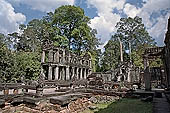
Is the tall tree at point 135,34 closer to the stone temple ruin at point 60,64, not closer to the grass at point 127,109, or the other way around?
the stone temple ruin at point 60,64

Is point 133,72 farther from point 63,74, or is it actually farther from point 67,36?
point 67,36

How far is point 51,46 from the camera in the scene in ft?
95.0

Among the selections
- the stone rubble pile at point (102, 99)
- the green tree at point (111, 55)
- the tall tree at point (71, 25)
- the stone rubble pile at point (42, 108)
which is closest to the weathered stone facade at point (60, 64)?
the tall tree at point (71, 25)

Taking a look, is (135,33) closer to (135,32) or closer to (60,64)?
(135,32)

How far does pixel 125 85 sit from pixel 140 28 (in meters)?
28.8

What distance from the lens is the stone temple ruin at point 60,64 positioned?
27750 mm

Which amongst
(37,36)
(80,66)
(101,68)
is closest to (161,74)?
(80,66)

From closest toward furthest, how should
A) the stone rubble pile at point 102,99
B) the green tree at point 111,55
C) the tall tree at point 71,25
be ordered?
1. the stone rubble pile at point 102,99
2. the tall tree at point 71,25
3. the green tree at point 111,55

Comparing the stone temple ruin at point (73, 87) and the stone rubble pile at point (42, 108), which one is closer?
the stone rubble pile at point (42, 108)

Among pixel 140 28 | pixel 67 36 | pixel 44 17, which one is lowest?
pixel 67 36

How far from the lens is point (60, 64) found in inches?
1139

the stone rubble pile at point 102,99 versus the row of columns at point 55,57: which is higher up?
the row of columns at point 55,57

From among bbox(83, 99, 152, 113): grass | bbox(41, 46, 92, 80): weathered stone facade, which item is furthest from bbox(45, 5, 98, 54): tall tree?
bbox(83, 99, 152, 113): grass

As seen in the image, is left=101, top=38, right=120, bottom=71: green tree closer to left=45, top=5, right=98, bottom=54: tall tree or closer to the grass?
left=45, top=5, right=98, bottom=54: tall tree
